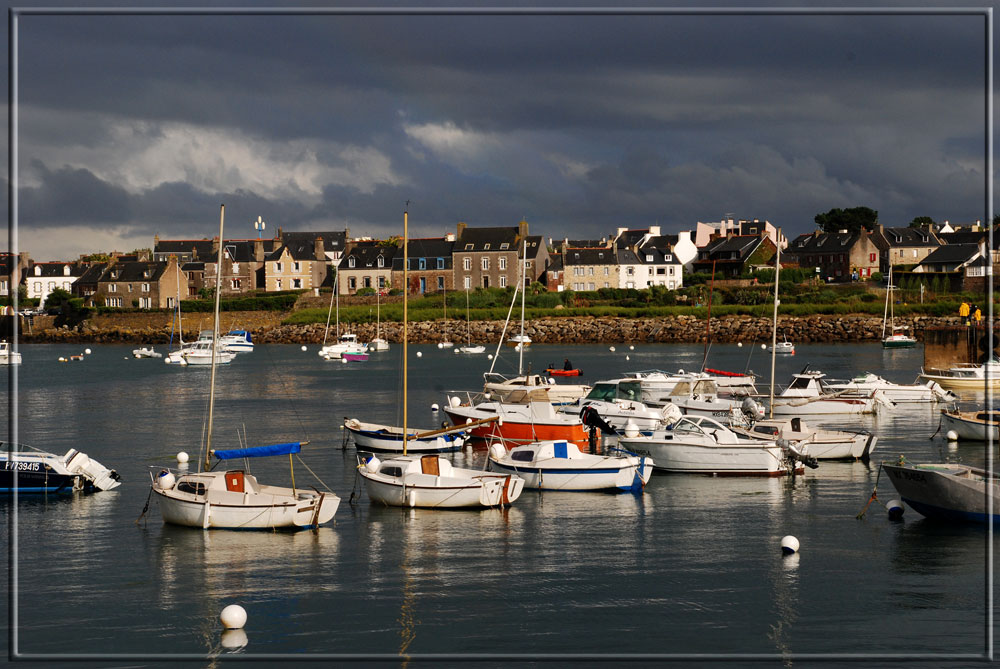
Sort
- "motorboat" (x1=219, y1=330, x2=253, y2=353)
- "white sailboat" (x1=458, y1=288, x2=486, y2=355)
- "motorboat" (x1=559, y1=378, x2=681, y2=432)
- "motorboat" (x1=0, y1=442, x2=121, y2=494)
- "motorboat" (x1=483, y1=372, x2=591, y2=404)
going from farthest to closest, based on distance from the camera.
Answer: "motorboat" (x1=219, y1=330, x2=253, y2=353)
"white sailboat" (x1=458, y1=288, x2=486, y2=355)
"motorboat" (x1=483, y1=372, x2=591, y2=404)
"motorboat" (x1=559, y1=378, x2=681, y2=432)
"motorboat" (x1=0, y1=442, x2=121, y2=494)

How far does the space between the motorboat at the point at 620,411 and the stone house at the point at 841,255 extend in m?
85.2

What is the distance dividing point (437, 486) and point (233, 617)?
7.99 meters

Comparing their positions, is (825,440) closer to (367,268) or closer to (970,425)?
(970,425)

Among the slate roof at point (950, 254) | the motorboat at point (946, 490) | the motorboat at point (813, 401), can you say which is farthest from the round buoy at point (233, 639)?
the slate roof at point (950, 254)

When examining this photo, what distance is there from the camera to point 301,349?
99688 mm

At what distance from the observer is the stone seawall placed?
9556 centimetres

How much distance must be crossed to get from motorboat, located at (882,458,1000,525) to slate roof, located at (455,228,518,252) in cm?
9435

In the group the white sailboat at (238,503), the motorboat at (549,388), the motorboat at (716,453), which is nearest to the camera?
the white sailboat at (238,503)

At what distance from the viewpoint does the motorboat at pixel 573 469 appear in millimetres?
25406

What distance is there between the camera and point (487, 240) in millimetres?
116312

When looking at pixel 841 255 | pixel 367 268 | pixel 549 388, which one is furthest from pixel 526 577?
pixel 841 255

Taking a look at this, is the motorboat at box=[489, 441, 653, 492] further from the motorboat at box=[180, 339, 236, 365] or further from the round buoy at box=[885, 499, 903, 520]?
the motorboat at box=[180, 339, 236, 365]

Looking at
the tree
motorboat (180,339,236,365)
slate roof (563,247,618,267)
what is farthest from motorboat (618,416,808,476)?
the tree

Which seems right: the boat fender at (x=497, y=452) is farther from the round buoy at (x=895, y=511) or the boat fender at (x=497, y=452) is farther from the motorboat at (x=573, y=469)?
the round buoy at (x=895, y=511)
